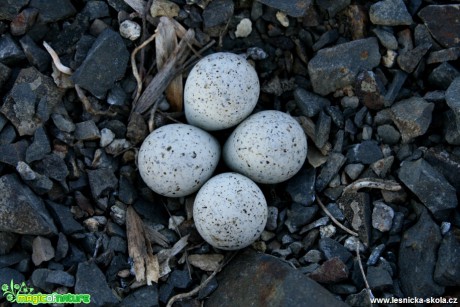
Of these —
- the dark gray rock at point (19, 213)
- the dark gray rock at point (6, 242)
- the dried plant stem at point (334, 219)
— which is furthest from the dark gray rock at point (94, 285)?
the dried plant stem at point (334, 219)

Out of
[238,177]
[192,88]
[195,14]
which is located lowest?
[238,177]

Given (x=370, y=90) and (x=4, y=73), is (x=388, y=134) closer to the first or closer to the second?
(x=370, y=90)

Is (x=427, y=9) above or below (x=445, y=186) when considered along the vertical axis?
above

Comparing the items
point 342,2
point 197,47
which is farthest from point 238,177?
point 342,2

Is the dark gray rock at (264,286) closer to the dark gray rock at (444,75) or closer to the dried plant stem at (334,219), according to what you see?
the dried plant stem at (334,219)

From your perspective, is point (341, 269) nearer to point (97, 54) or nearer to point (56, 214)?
point (56, 214)

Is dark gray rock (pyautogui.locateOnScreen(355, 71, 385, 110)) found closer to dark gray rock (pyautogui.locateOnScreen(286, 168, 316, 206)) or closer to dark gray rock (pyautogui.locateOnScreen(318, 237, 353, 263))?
dark gray rock (pyautogui.locateOnScreen(286, 168, 316, 206))
